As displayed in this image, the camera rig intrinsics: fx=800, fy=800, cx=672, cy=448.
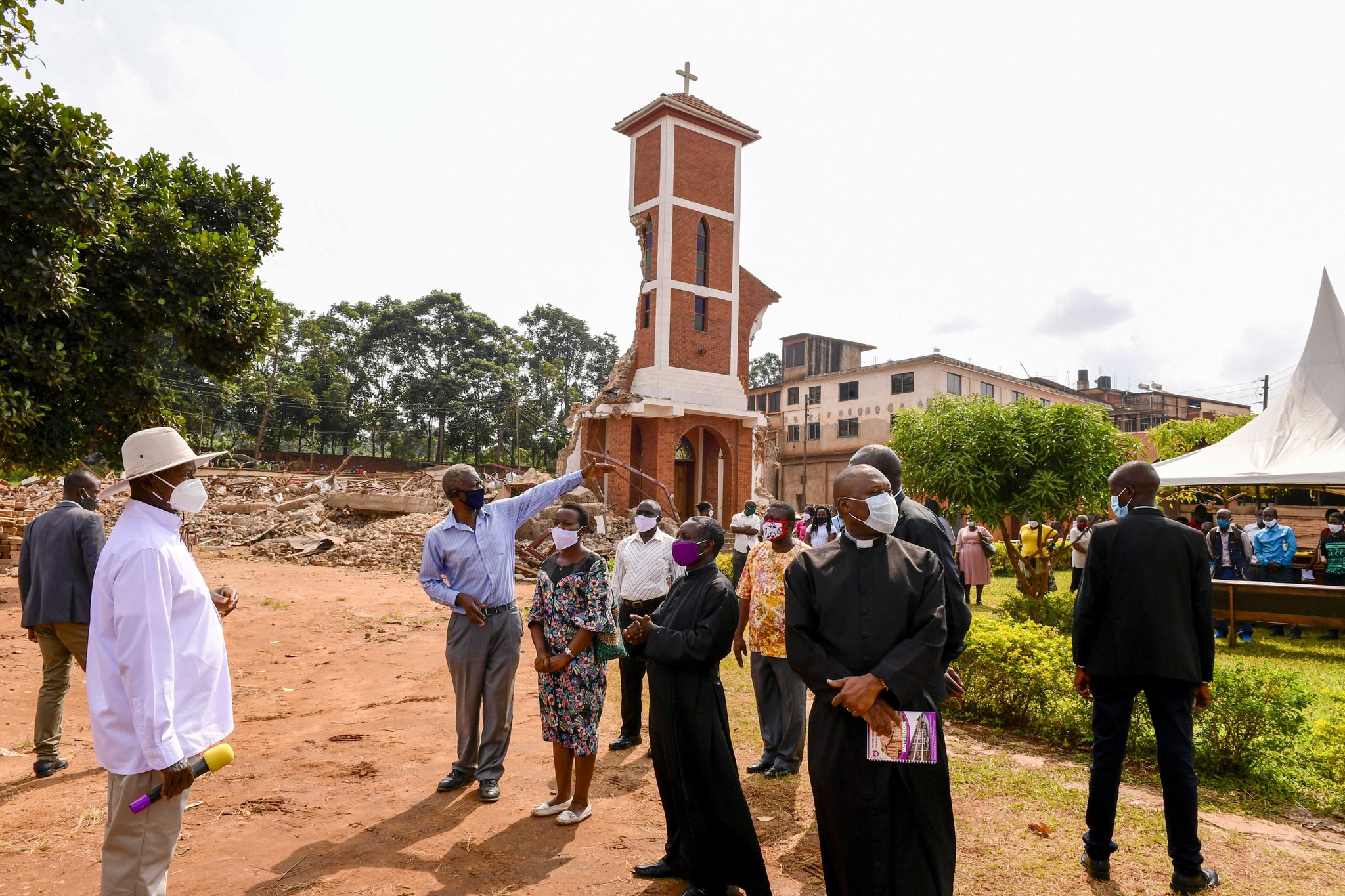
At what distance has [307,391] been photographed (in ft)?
159

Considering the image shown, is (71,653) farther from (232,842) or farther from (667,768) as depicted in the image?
(667,768)

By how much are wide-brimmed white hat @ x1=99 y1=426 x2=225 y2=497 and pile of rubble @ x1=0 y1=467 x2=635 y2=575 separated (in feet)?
40.7

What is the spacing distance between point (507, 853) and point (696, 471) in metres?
24.2

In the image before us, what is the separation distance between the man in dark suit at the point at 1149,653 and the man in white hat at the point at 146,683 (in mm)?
4126

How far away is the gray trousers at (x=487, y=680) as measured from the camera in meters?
5.17

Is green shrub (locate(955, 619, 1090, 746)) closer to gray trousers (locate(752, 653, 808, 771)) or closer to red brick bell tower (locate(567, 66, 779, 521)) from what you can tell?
gray trousers (locate(752, 653, 808, 771))

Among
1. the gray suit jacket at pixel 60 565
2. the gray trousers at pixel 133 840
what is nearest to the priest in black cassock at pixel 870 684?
the gray trousers at pixel 133 840

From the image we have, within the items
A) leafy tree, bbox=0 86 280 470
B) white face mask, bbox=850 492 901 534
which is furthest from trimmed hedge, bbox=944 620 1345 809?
leafy tree, bbox=0 86 280 470

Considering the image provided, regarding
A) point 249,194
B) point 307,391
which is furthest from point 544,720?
point 307,391

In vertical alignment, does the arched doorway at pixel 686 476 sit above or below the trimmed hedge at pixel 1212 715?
above

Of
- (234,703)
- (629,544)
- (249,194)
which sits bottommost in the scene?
(234,703)

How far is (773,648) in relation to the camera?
5.53m

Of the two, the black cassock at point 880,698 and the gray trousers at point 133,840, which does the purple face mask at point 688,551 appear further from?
the gray trousers at point 133,840

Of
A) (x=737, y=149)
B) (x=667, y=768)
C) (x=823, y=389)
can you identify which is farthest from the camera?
(x=823, y=389)
